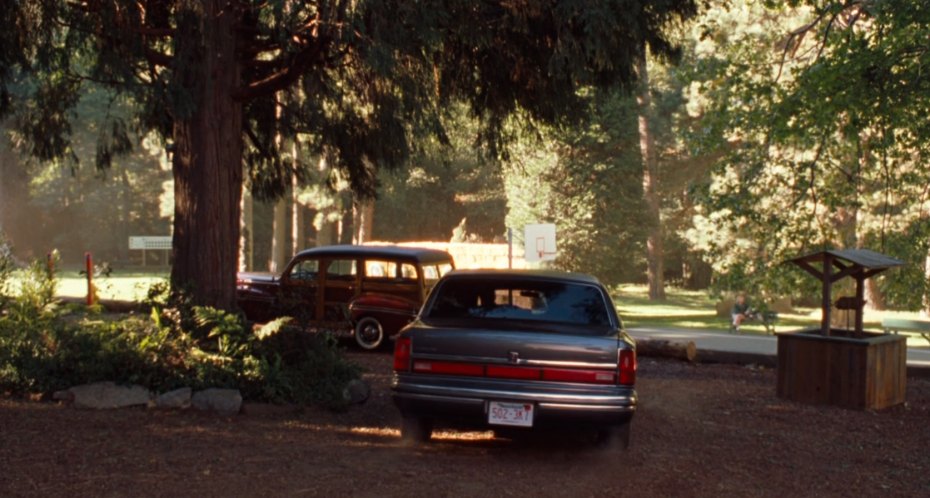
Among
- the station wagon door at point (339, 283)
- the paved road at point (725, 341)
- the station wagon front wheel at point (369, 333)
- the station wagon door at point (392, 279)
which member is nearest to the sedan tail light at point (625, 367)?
the station wagon door at point (392, 279)

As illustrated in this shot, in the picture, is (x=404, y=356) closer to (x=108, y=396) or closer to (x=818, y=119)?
(x=108, y=396)

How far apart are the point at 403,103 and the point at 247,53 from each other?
2.21 metres

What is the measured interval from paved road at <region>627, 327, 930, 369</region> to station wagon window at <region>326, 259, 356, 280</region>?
597 centimetres

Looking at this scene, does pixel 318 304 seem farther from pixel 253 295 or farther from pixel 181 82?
pixel 181 82

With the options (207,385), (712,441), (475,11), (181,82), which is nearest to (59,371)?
(207,385)

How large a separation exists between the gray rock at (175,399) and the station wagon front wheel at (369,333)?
652 centimetres

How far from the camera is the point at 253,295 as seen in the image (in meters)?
18.0

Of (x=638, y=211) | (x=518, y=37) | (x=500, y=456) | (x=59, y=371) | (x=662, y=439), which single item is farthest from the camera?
(x=638, y=211)

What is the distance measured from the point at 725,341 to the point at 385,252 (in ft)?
30.6

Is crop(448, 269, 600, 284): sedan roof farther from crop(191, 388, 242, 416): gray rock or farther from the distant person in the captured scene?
the distant person

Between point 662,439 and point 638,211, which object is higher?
point 638,211

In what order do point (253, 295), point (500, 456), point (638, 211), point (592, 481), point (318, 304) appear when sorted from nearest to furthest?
point (592, 481) → point (500, 456) → point (318, 304) → point (253, 295) → point (638, 211)

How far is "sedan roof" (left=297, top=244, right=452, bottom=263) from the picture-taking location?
1655 cm

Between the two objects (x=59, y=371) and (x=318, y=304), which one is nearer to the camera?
(x=59, y=371)
